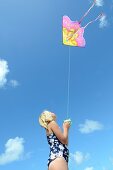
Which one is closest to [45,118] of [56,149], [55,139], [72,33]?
[55,139]

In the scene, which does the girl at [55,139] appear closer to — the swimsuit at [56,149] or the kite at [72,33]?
the swimsuit at [56,149]

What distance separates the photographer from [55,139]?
764cm

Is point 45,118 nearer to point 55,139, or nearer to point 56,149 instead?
point 55,139

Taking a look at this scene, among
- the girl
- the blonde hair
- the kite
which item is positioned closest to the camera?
the girl

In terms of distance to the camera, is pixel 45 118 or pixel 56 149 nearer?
pixel 56 149

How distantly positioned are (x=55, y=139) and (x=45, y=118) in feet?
1.66

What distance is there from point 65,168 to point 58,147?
20.6 inches

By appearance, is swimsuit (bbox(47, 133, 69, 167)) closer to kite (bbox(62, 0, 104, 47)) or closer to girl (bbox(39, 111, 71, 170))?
girl (bbox(39, 111, 71, 170))

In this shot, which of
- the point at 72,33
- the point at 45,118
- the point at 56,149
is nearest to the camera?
the point at 56,149

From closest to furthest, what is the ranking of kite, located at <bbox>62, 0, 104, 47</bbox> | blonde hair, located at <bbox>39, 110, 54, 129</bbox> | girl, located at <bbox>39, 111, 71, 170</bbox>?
girl, located at <bbox>39, 111, 71, 170</bbox>, blonde hair, located at <bbox>39, 110, 54, 129</bbox>, kite, located at <bbox>62, 0, 104, 47</bbox>

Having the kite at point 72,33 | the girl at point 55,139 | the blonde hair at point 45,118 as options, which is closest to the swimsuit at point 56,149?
the girl at point 55,139

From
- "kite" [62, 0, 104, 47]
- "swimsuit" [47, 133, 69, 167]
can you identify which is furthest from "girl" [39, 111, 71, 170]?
"kite" [62, 0, 104, 47]

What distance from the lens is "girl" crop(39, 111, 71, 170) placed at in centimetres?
738

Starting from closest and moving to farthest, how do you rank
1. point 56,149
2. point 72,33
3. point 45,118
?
point 56,149, point 45,118, point 72,33
